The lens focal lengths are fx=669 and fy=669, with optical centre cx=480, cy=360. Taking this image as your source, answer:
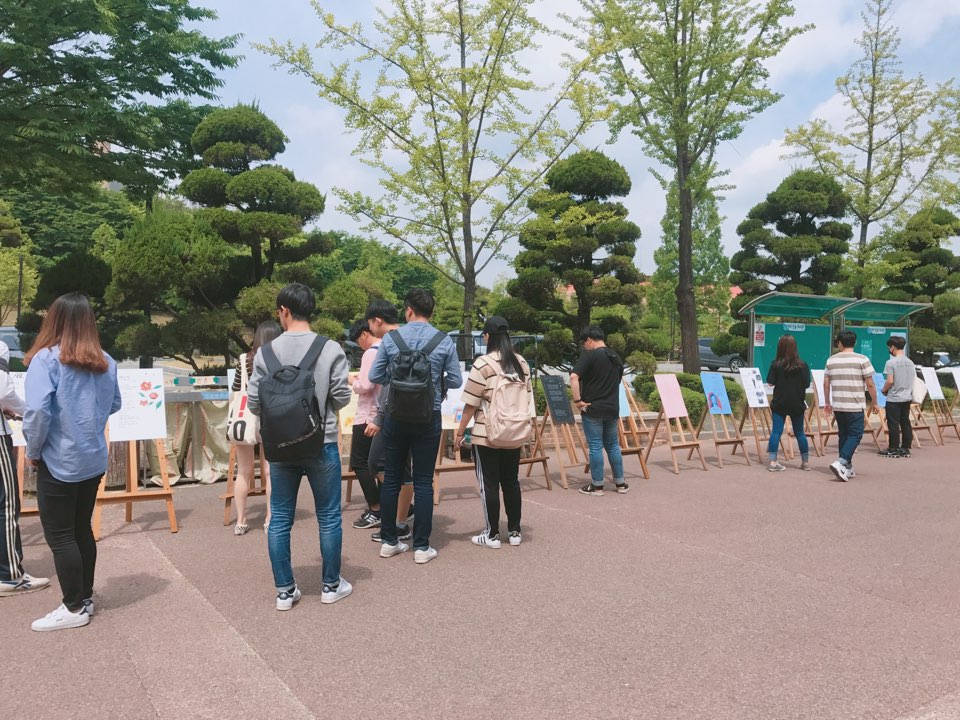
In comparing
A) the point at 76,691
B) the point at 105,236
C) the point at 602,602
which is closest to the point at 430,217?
the point at 602,602

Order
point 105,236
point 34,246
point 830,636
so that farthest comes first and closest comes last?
point 34,246, point 105,236, point 830,636

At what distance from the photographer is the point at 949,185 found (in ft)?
62.6

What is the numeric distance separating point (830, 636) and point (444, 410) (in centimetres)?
425

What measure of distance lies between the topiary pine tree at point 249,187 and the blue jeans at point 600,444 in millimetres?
7003

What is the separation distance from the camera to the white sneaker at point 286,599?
3.77m

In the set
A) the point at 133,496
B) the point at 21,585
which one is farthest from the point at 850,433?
the point at 21,585

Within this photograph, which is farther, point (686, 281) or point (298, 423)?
point (686, 281)

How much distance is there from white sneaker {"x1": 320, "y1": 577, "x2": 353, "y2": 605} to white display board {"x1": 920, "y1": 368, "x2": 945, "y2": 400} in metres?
11.8

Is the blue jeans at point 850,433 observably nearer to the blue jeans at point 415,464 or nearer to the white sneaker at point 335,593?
the blue jeans at point 415,464

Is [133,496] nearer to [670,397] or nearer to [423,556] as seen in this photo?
[423,556]

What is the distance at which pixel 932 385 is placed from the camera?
12133mm

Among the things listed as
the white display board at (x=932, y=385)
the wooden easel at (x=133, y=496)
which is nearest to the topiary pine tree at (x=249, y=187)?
the wooden easel at (x=133, y=496)

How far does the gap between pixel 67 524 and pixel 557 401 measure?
5.22 metres

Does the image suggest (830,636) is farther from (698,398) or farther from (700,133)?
(700,133)
